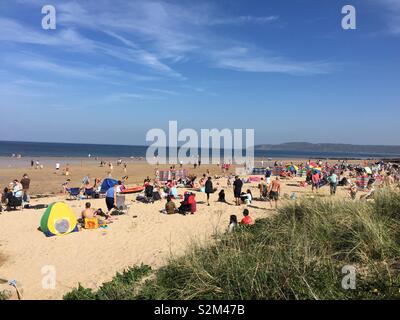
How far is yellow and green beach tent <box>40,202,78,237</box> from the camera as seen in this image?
32.1ft

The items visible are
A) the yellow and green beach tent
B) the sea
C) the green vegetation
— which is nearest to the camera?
the green vegetation

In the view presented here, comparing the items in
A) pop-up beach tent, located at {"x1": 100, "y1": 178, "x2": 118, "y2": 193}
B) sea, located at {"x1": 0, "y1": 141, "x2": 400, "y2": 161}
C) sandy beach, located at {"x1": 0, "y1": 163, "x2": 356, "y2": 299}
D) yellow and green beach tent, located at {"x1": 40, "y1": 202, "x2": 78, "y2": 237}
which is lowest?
sandy beach, located at {"x1": 0, "y1": 163, "x2": 356, "y2": 299}

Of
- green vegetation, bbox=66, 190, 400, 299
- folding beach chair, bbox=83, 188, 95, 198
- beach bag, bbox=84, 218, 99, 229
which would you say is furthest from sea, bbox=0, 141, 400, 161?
green vegetation, bbox=66, 190, 400, 299

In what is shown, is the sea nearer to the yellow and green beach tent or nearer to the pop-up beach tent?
the pop-up beach tent

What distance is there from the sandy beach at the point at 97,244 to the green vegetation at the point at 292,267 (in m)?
0.84

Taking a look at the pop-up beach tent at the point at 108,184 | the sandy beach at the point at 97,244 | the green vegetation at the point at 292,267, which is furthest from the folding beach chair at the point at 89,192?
the green vegetation at the point at 292,267

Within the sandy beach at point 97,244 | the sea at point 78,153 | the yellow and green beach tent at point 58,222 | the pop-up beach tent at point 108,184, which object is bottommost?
the sandy beach at point 97,244

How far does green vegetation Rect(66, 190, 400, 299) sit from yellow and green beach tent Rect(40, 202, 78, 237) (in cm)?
482

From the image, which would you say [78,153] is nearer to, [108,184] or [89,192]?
[89,192]

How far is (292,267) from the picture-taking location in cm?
409

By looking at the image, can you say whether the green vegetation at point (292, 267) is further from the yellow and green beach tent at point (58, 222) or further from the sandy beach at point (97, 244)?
the yellow and green beach tent at point (58, 222)

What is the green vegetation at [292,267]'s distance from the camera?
152 inches

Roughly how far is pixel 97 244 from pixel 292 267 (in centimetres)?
609
